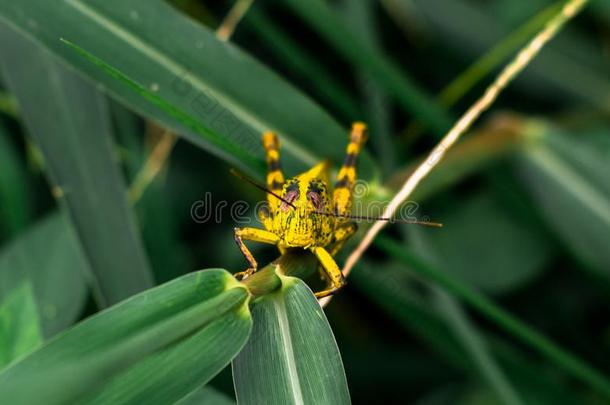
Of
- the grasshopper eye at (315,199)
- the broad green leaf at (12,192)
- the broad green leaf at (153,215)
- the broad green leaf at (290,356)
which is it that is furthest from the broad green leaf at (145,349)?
the broad green leaf at (12,192)

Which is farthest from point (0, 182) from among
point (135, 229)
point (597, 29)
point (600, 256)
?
point (597, 29)

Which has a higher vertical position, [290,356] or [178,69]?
[178,69]

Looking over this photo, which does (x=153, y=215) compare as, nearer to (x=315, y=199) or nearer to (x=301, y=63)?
(x=301, y=63)

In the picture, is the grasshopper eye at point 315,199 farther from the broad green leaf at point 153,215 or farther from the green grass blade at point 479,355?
the broad green leaf at point 153,215

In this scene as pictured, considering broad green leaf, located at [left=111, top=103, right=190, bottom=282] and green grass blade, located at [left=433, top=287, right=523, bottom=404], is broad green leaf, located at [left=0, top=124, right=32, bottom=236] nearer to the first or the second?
broad green leaf, located at [left=111, top=103, right=190, bottom=282]

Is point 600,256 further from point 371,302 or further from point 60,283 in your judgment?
point 60,283

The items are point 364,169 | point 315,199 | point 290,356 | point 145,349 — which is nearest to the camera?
point 145,349

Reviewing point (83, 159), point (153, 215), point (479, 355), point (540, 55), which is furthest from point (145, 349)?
point (540, 55)
